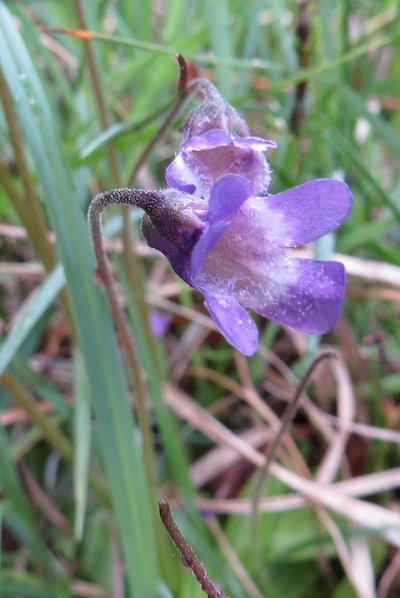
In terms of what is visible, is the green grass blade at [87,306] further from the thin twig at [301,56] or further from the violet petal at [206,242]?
the thin twig at [301,56]

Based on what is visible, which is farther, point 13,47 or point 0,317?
point 0,317

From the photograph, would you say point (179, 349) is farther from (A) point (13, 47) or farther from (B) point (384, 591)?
(A) point (13, 47)

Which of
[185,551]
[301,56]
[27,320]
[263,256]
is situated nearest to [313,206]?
[263,256]

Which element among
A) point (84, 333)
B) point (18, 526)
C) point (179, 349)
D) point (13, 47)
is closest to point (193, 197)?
point (84, 333)

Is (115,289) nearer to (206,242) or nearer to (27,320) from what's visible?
(27,320)

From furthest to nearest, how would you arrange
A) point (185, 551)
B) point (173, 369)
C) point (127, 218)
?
point (173, 369) < point (127, 218) < point (185, 551)

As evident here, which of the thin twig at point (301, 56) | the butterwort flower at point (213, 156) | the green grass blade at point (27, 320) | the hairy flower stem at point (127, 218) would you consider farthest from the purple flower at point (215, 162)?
the thin twig at point (301, 56)
